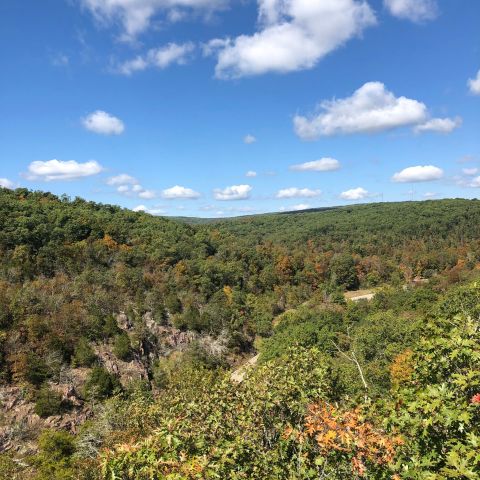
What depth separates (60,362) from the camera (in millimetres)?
50156

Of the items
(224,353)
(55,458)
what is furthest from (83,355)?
(224,353)

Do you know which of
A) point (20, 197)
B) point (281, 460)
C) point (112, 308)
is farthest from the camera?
point (20, 197)

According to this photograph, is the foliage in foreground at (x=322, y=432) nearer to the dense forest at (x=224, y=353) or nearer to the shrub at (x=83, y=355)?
the dense forest at (x=224, y=353)

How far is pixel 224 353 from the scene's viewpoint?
70375mm

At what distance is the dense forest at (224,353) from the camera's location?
8.12 m

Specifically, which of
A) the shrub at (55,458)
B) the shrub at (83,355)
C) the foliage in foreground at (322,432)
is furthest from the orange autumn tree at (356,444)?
the shrub at (83,355)

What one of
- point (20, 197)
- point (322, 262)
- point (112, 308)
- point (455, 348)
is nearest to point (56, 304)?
point (112, 308)

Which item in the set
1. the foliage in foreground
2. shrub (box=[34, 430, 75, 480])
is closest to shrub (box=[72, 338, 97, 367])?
shrub (box=[34, 430, 75, 480])

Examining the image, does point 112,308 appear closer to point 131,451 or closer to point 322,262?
point 131,451

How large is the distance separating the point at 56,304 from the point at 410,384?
56.3 meters

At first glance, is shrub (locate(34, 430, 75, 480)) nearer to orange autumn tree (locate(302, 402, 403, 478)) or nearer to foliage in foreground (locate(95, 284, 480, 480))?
foliage in foreground (locate(95, 284, 480, 480))

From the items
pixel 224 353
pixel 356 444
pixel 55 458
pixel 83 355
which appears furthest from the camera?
pixel 224 353

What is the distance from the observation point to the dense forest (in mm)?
8117

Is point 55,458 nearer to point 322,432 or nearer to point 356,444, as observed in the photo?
point 322,432
